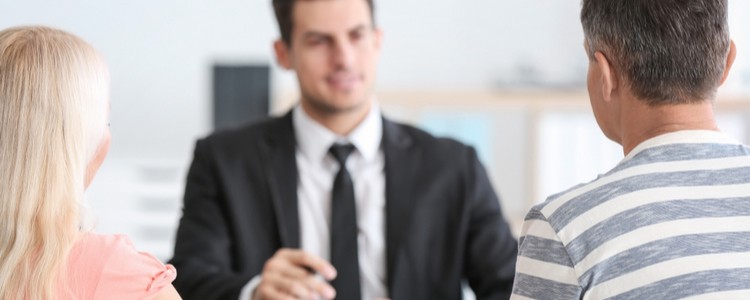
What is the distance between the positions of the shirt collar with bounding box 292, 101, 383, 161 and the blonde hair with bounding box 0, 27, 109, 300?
923 mm

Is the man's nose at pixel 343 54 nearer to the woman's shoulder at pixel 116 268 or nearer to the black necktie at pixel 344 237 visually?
the black necktie at pixel 344 237

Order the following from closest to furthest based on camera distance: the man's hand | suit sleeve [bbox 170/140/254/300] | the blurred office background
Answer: the man's hand
suit sleeve [bbox 170/140/254/300]
the blurred office background

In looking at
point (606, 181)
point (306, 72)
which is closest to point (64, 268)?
point (606, 181)

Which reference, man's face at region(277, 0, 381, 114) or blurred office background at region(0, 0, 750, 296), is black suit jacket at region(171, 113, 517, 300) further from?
blurred office background at region(0, 0, 750, 296)

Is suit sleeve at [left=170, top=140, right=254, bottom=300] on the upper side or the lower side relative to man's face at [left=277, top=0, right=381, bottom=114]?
lower

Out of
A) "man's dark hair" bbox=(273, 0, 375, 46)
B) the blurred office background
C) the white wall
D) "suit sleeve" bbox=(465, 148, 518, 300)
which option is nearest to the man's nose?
"man's dark hair" bbox=(273, 0, 375, 46)

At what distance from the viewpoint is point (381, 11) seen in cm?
498

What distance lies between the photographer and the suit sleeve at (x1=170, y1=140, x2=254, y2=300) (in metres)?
1.98

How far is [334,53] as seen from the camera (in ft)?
7.14

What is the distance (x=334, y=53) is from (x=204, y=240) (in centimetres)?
46

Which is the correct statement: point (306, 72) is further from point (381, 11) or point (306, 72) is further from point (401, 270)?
point (381, 11)

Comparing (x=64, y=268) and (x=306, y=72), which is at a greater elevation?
(x=306, y=72)

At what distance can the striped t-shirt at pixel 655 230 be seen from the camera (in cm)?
115

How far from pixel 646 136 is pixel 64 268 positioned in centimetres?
70
